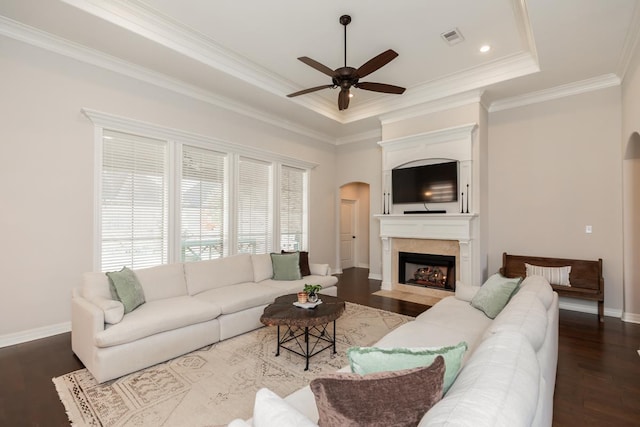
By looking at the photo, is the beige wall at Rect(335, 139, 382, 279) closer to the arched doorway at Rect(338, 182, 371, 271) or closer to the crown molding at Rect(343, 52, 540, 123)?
the crown molding at Rect(343, 52, 540, 123)

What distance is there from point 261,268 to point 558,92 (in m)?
5.31

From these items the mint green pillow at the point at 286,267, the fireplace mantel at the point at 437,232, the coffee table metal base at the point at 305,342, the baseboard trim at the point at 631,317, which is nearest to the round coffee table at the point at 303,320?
the coffee table metal base at the point at 305,342

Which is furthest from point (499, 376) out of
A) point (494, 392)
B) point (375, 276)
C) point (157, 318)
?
point (375, 276)

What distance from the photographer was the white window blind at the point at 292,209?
6.39m

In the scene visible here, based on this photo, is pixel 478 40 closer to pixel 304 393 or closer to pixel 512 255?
pixel 512 255

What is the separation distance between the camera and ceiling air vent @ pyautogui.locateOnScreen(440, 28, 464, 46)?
3.73 m

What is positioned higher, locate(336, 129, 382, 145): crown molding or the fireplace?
locate(336, 129, 382, 145): crown molding

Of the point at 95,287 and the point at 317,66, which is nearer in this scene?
the point at 95,287

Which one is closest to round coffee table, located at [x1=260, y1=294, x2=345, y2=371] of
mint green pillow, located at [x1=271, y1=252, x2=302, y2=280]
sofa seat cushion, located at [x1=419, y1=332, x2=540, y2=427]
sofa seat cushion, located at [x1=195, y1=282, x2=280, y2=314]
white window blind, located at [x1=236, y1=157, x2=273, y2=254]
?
sofa seat cushion, located at [x1=195, y1=282, x2=280, y2=314]

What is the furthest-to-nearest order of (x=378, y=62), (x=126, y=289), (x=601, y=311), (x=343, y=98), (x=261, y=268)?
1. (x=261, y=268)
2. (x=601, y=311)
3. (x=343, y=98)
4. (x=378, y=62)
5. (x=126, y=289)

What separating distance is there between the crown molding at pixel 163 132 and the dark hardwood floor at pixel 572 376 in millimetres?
2642

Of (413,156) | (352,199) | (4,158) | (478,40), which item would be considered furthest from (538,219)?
(4,158)

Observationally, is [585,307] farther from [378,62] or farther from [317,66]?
[317,66]

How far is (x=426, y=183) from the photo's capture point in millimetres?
5500
